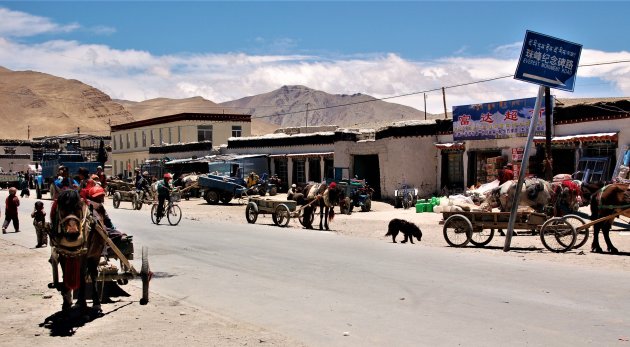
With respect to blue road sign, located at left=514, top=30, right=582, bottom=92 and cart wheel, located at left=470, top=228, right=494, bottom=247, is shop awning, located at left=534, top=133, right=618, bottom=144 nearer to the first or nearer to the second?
cart wheel, located at left=470, top=228, right=494, bottom=247

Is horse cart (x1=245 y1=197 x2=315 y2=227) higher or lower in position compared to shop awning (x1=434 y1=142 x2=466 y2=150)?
lower

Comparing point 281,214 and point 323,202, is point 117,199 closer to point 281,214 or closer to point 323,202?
point 281,214

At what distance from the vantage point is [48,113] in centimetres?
17312

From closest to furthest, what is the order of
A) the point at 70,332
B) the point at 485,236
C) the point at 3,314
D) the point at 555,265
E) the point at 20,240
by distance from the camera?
the point at 70,332 < the point at 3,314 < the point at 555,265 < the point at 485,236 < the point at 20,240

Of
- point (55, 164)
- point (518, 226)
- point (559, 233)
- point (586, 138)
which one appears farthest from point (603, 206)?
point (55, 164)

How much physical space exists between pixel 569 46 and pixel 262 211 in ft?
40.5

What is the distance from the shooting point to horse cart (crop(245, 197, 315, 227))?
23.2 meters

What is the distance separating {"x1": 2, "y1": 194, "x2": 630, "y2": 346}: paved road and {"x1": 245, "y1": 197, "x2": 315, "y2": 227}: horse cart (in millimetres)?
6359

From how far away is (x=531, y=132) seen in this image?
15703 millimetres

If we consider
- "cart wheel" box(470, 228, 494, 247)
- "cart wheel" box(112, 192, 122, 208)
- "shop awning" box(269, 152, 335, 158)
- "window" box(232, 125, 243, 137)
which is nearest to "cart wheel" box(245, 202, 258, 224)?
"cart wheel" box(470, 228, 494, 247)

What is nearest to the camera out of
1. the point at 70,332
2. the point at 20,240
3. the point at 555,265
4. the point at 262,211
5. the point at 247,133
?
the point at 70,332

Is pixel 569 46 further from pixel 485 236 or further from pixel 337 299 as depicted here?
pixel 337 299

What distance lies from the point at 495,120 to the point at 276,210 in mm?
10142

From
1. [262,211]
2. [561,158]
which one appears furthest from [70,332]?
[561,158]
